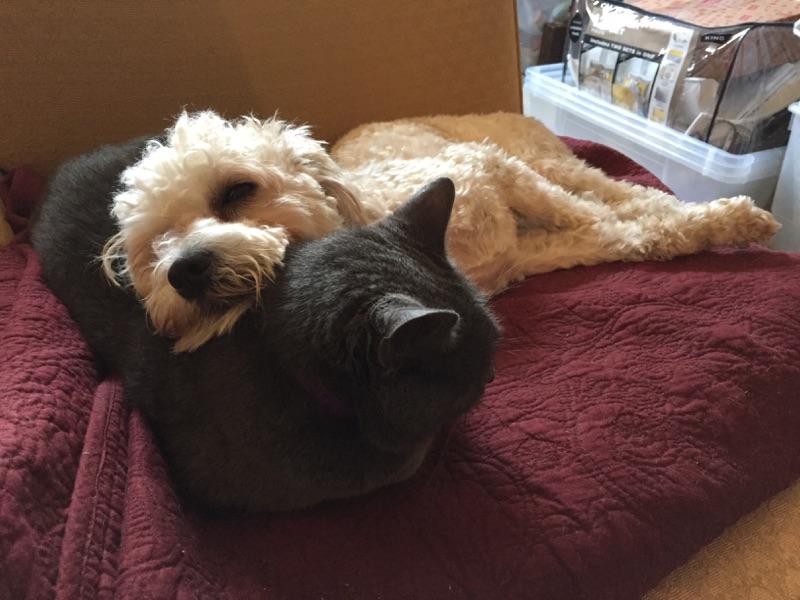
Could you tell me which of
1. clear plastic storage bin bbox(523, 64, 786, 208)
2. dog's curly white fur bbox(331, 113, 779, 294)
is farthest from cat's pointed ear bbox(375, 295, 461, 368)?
clear plastic storage bin bbox(523, 64, 786, 208)

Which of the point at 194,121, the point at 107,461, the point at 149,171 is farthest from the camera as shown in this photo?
the point at 194,121

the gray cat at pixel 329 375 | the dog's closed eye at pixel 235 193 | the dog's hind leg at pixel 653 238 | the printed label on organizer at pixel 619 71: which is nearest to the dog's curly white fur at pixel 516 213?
the dog's hind leg at pixel 653 238

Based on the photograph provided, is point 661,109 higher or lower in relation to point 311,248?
lower

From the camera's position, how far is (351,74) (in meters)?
1.61

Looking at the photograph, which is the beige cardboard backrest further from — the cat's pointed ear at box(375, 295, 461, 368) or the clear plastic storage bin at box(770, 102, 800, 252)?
the cat's pointed ear at box(375, 295, 461, 368)

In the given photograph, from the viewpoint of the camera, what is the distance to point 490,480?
0.94m

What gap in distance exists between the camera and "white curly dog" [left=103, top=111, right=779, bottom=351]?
0.93 m

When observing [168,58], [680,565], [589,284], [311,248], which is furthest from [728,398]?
[168,58]

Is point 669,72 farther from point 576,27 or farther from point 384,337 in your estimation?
point 384,337

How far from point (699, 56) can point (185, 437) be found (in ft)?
5.61

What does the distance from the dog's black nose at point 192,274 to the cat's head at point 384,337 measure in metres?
0.11

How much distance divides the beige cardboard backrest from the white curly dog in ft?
0.39

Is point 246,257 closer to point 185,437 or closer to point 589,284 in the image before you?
point 185,437

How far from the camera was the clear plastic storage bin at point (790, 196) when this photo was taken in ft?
5.80
